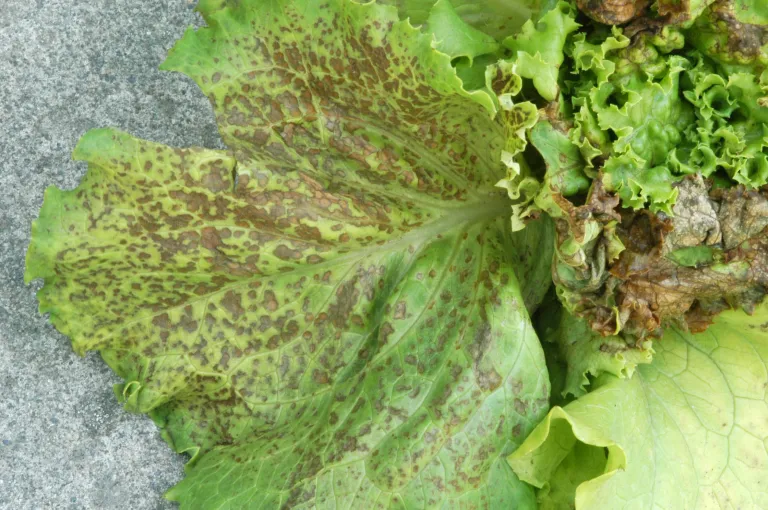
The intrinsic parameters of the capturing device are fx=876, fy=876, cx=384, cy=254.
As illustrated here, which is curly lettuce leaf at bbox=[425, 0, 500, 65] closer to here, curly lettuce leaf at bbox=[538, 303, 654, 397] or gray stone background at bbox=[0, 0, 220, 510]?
curly lettuce leaf at bbox=[538, 303, 654, 397]

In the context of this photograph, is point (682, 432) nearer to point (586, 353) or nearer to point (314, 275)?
point (586, 353)

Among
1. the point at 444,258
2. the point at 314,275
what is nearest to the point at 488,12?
the point at 444,258

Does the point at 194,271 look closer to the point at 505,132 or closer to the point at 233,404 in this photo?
the point at 233,404

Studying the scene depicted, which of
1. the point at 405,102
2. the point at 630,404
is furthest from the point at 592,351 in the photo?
the point at 405,102

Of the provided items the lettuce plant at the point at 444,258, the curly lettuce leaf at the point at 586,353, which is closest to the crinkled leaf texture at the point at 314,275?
the lettuce plant at the point at 444,258

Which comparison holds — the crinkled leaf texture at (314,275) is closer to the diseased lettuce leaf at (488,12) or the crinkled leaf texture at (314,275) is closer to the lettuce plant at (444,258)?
the lettuce plant at (444,258)
